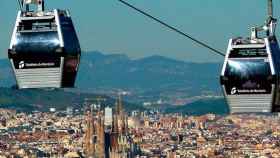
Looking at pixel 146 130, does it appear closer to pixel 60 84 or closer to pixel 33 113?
pixel 33 113

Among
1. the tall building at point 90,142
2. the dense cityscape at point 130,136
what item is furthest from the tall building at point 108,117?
the tall building at point 90,142

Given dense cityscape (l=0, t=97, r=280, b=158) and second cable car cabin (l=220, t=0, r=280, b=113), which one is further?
dense cityscape (l=0, t=97, r=280, b=158)

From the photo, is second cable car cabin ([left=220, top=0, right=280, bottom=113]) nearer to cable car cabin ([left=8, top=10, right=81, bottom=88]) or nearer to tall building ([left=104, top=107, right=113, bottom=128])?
cable car cabin ([left=8, top=10, right=81, bottom=88])

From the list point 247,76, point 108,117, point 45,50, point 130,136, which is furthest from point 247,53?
point 108,117

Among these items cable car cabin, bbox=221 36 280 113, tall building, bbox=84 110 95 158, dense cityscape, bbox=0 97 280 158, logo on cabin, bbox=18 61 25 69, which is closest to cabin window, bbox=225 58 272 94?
cable car cabin, bbox=221 36 280 113

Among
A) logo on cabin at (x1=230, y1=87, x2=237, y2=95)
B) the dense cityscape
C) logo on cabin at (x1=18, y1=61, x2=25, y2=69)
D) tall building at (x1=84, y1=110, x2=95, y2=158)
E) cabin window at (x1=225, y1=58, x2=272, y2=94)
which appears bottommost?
the dense cityscape

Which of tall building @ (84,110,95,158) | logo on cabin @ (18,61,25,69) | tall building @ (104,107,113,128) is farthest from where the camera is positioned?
tall building @ (104,107,113,128)

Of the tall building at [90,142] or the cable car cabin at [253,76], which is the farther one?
the tall building at [90,142]

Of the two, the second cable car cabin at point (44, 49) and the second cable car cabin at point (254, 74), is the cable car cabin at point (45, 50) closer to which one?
the second cable car cabin at point (44, 49)

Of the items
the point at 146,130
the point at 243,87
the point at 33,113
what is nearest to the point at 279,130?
the point at 146,130
